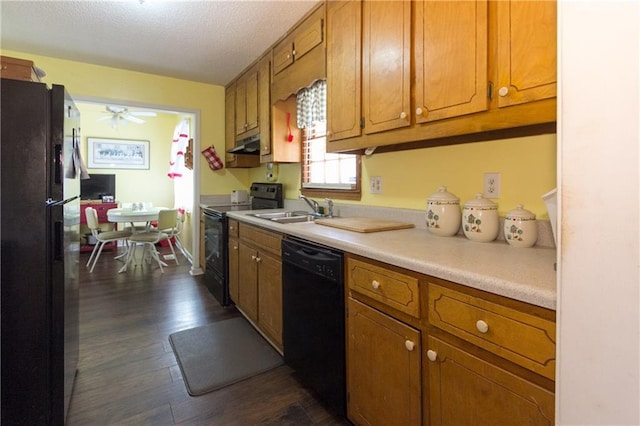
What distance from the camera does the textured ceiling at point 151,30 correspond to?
85.0 inches

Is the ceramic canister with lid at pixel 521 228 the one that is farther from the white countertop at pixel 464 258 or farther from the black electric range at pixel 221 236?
the black electric range at pixel 221 236

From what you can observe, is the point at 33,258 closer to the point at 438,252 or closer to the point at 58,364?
the point at 58,364

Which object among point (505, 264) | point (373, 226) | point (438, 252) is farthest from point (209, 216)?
point (505, 264)

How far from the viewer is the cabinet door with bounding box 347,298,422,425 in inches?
42.1

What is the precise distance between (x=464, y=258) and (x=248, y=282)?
1757 millimetres

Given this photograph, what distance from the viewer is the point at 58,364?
54.8 inches

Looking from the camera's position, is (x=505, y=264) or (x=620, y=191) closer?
(x=620, y=191)

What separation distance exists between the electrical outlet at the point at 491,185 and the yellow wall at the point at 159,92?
3.29 m

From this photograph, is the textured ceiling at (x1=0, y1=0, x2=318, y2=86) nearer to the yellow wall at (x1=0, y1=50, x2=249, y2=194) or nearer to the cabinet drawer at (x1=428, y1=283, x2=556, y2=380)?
the yellow wall at (x1=0, y1=50, x2=249, y2=194)

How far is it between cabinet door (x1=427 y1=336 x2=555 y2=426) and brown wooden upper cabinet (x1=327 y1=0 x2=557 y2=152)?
79cm

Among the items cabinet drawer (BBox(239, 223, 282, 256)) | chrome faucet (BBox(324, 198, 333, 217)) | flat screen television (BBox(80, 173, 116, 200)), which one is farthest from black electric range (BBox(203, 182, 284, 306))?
flat screen television (BBox(80, 173, 116, 200))

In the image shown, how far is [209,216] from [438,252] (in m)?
2.63

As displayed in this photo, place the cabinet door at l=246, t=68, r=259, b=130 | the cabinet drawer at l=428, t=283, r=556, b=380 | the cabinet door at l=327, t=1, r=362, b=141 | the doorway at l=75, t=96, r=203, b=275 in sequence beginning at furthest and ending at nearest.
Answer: the doorway at l=75, t=96, r=203, b=275 → the cabinet door at l=246, t=68, r=259, b=130 → the cabinet door at l=327, t=1, r=362, b=141 → the cabinet drawer at l=428, t=283, r=556, b=380

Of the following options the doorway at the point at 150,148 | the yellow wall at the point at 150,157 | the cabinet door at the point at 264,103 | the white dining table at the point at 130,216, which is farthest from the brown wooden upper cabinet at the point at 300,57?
the yellow wall at the point at 150,157
